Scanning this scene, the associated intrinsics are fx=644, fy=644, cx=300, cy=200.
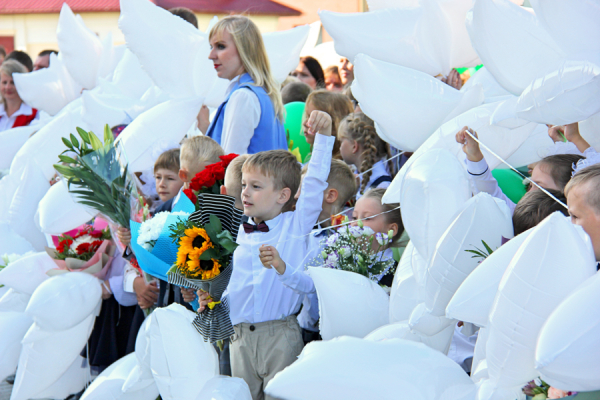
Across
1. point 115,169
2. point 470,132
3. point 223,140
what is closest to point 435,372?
point 470,132

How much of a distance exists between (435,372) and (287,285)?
2.59 ft

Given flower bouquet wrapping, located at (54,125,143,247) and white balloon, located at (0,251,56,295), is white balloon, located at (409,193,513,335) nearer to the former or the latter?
flower bouquet wrapping, located at (54,125,143,247)

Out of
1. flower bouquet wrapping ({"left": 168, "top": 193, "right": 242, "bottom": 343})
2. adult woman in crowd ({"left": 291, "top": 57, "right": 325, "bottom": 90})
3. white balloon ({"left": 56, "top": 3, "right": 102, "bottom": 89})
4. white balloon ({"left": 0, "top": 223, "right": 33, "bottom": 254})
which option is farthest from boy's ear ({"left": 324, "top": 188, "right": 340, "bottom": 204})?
adult woman in crowd ({"left": 291, "top": 57, "right": 325, "bottom": 90})

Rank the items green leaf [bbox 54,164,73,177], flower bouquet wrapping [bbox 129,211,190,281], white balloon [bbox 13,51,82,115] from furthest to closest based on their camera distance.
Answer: white balloon [bbox 13,51,82,115] < green leaf [bbox 54,164,73,177] < flower bouquet wrapping [bbox 129,211,190,281]

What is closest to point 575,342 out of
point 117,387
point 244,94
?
point 117,387

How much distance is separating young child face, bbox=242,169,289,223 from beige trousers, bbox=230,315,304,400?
396mm

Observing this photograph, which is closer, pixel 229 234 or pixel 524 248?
pixel 524 248

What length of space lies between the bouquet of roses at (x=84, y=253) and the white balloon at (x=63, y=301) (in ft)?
0.25

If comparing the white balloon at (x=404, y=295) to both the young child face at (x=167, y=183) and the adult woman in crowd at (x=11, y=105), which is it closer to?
the young child face at (x=167, y=183)

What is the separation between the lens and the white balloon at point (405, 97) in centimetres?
190

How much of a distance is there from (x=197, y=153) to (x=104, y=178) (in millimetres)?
435

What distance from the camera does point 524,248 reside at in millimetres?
1237

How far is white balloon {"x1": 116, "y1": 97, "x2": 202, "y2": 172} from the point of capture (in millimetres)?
3059

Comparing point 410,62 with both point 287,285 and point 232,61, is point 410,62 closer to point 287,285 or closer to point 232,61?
point 287,285
